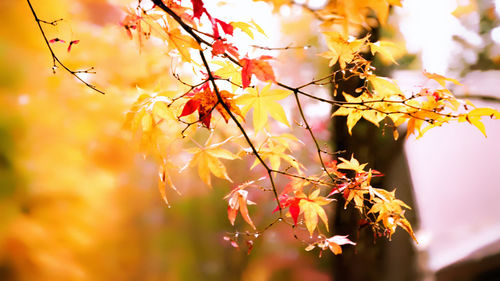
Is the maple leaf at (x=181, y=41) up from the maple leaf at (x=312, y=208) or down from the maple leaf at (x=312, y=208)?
up

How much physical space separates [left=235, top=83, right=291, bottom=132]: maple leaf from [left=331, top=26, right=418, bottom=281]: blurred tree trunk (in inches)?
31.1

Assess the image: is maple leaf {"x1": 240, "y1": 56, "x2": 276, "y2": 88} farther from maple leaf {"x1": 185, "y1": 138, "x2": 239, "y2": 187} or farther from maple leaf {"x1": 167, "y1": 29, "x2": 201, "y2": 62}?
maple leaf {"x1": 185, "y1": 138, "x2": 239, "y2": 187}

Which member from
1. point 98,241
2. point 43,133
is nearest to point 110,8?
point 43,133

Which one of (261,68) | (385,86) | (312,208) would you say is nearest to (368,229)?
(312,208)

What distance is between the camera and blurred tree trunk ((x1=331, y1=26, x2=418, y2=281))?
1312 millimetres

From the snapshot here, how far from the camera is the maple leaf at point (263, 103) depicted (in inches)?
21.4

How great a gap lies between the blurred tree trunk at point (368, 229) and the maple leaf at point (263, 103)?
789 millimetres

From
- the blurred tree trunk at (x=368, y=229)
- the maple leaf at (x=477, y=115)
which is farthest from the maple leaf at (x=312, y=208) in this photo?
the blurred tree trunk at (x=368, y=229)

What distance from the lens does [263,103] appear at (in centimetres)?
55

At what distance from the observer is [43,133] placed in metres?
1.58

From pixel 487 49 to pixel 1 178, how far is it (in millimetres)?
2527

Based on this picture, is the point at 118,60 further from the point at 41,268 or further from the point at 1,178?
the point at 41,268

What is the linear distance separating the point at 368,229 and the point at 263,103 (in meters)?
0.94

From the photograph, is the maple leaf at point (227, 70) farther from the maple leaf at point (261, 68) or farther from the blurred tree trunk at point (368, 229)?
the blurred tree trunk at point (368, 229)
